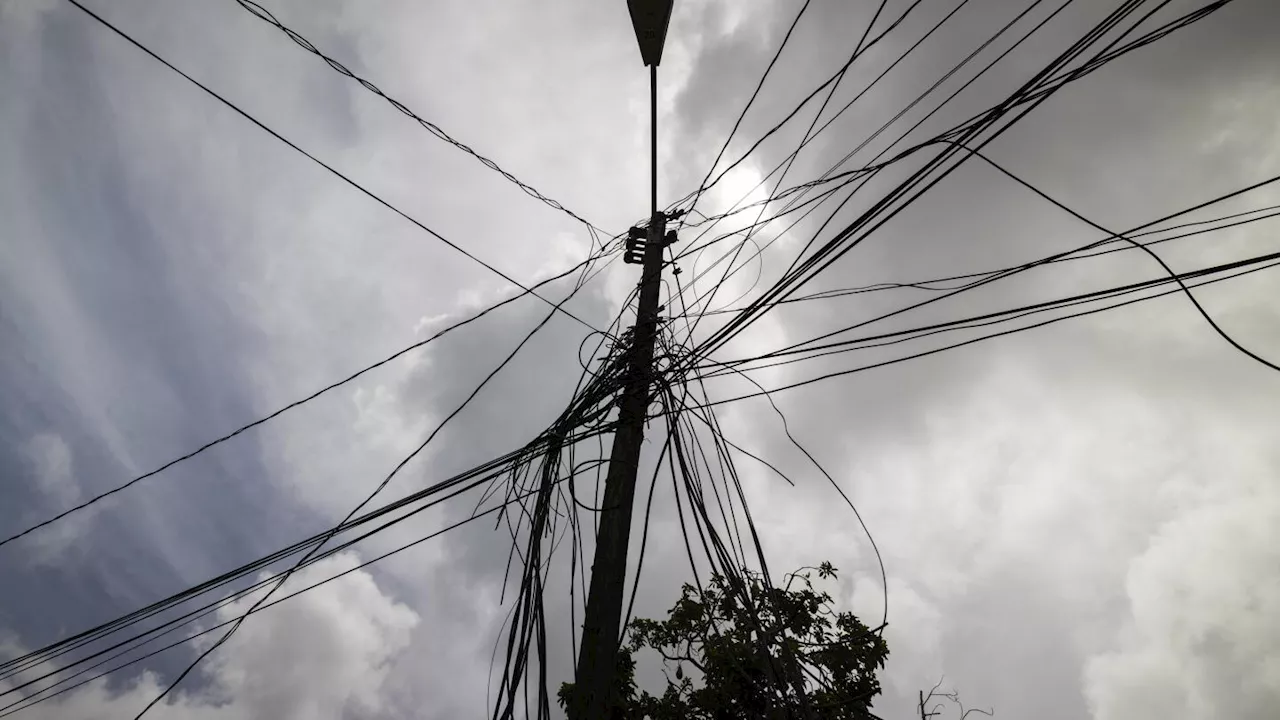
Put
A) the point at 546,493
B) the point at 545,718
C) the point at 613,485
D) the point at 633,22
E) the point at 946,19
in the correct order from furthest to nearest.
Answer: the point at 633,22 → the point at 546,493 → the point at 613,485 → the point at 946,19 → the point at 545,718

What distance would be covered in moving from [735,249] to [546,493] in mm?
2124

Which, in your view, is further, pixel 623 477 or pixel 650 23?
pixel 650 23

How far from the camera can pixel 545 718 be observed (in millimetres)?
2316

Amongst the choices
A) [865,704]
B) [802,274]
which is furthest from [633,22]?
[865,704]

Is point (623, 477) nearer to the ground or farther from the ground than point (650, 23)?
nearer to the ground

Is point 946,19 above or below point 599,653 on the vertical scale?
above

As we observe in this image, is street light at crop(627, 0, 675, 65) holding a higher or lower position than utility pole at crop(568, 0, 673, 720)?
higher

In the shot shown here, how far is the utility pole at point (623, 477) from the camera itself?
233cm

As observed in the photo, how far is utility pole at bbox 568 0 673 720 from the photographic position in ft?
7.66

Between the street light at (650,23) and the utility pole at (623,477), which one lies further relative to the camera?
the street light at (650,23)

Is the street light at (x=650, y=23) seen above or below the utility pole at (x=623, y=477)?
above

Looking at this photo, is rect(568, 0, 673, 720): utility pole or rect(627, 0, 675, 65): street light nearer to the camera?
rect(568, 0, 673, 720): utility pole

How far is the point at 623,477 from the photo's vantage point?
2.83 m

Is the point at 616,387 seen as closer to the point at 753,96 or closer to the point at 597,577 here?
the point at 597,577
